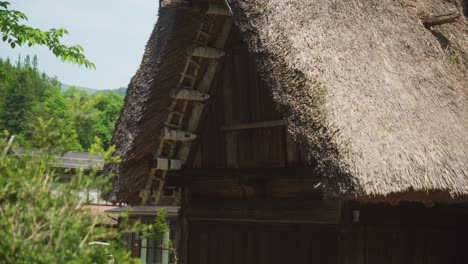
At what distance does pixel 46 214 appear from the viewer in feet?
10.6

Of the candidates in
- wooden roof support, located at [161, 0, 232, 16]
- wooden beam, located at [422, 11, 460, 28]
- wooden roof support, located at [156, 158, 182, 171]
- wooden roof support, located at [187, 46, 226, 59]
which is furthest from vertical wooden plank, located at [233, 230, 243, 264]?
wooden beam, located at [422, 11, 460, 28]

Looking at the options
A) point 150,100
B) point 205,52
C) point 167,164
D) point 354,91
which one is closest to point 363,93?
point 354,91

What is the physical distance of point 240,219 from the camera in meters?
7.77

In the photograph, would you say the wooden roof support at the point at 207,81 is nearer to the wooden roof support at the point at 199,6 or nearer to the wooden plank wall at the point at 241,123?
the wooden plank wall at the point at 241,123

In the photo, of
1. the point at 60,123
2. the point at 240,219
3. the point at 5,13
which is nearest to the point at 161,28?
the point at 5,13

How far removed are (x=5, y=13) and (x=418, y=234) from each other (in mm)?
6124

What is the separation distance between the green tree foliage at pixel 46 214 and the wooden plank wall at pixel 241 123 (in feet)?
12.6

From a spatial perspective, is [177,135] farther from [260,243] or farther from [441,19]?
[441,19]

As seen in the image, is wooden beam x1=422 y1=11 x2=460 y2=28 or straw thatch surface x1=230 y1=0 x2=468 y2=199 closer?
straw thatch surface x1=230 y1=0 x2=468 y2=199

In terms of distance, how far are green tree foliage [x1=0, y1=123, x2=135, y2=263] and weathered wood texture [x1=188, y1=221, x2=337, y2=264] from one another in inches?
144

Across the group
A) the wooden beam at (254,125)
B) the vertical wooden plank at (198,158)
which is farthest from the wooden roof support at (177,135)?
the wooden beam at (254,125)

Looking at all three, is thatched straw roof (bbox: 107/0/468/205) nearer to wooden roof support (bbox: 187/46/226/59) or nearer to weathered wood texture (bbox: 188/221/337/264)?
wooden roof support (bbox: 187/46/226/59)

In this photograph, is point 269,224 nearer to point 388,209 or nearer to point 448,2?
point 388,209

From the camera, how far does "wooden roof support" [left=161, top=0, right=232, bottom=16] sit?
696 cm
